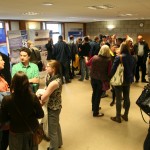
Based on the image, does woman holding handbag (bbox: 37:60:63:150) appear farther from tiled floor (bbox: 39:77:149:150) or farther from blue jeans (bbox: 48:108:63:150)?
tiled floor (bbox: 39:77:149:150)

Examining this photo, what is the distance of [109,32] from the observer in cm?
1119

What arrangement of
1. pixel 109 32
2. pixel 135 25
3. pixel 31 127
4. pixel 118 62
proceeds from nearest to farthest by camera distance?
1. pixel 31 127
2. pixel 118 62
3. pixel 135 25
4. pixel 109 32

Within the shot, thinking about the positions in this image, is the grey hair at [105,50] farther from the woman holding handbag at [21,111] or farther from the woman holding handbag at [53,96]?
the woman holding handbag at [21,111]

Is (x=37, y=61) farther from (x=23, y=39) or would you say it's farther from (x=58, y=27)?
(x=58, y=27)

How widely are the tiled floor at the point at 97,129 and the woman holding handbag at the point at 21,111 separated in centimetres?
108

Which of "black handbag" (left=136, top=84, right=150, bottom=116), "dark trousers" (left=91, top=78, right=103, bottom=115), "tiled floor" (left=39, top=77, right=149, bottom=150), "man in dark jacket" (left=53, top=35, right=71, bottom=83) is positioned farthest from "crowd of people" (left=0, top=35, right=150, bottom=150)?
"man in dark jacket" (left=53, top=35, right=71, bottom=83)

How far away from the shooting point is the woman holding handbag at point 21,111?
173 centimetres

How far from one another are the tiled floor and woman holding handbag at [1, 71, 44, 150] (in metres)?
1.08

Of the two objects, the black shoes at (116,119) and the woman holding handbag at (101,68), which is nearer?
the woman holding handbag at (101,68)

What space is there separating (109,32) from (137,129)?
27.7 feet

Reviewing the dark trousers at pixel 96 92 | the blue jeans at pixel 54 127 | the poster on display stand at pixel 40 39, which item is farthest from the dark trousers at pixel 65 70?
the blue jeans at pixel 54 127

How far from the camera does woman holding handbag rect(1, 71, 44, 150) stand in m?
1.73

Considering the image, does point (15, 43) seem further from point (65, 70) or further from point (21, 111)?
point (21, 111)

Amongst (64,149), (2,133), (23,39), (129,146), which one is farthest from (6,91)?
(23,39)
